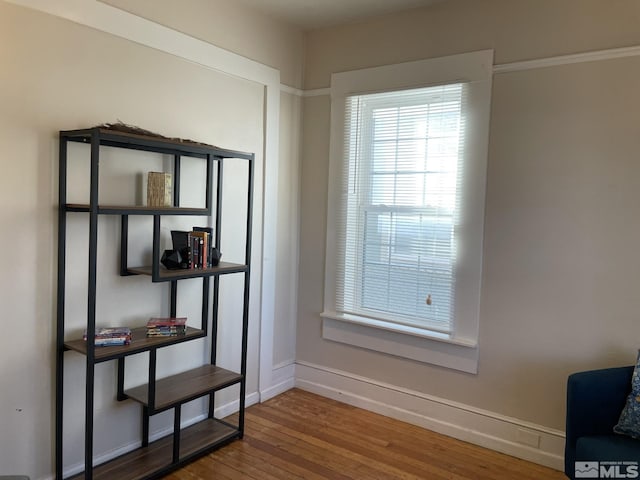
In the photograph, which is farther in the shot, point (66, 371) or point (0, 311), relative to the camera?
point (66, 371)

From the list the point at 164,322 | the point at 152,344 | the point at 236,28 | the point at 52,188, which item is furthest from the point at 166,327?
the point at 236,28

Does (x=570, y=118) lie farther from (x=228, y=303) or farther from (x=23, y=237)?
(x=23, y=237)

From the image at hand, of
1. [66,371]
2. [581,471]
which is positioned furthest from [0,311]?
[581,471]

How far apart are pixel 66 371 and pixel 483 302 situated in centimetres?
230

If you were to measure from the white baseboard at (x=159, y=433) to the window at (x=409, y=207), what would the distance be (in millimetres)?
775

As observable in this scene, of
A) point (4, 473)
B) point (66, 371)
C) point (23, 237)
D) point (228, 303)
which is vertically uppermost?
point (23, 237)

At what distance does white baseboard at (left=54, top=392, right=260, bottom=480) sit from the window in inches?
30.5

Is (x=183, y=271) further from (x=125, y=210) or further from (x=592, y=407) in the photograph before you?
(x=592, y=407)

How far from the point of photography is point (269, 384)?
3.43m

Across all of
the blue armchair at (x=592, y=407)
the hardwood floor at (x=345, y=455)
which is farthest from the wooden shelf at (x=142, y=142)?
the blue armchair at (x=592, y=407)

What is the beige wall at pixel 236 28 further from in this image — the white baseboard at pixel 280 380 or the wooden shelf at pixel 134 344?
the white baseboard at pixel 280 380

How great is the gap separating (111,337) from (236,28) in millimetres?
2026

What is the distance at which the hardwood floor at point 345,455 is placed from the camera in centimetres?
249

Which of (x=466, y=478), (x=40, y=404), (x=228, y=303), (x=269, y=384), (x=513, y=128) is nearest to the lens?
(x=40, y=404)
